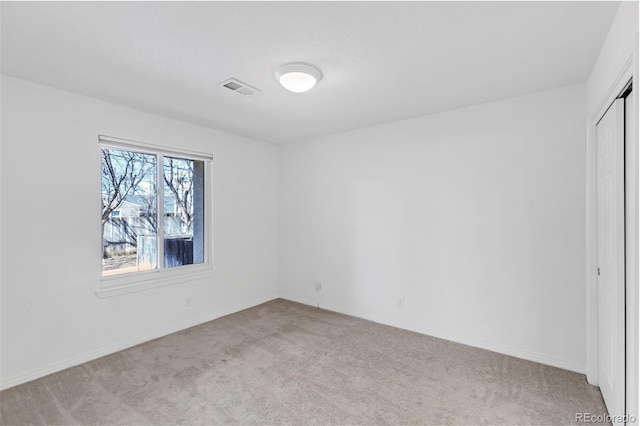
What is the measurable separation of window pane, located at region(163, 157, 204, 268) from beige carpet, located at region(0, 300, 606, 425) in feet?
3.20

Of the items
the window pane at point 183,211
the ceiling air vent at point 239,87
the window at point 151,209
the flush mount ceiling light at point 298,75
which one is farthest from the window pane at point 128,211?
the flush mount ceiling light at point 298,75

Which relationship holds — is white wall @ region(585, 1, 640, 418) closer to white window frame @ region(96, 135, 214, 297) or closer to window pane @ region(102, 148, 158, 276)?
white window frame @ region(96, 135, 214, 297)

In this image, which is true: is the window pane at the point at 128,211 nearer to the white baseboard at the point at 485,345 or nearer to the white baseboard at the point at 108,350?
Result: the white baseboard at the point at 108,350

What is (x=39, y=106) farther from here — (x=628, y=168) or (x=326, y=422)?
(x=628, y=168)

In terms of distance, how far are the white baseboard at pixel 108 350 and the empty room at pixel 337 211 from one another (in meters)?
0.02

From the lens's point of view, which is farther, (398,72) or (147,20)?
(398,72)

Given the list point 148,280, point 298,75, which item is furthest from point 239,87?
point 148,280

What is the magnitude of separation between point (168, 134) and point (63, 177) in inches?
43.6

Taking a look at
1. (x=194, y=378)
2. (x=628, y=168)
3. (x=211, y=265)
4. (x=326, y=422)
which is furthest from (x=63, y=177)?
(x=628, y=168)

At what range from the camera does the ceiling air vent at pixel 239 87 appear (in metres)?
2.54

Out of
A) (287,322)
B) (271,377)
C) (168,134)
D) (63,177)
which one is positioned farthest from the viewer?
(287,322)

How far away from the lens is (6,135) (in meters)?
2.43

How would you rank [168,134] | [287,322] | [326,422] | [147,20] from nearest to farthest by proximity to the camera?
[147,20] < [326,422] < [168,134] < [287,322]

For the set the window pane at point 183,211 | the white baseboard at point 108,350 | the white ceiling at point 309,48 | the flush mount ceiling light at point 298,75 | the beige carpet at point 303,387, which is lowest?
the beige carpet at point 303,387
